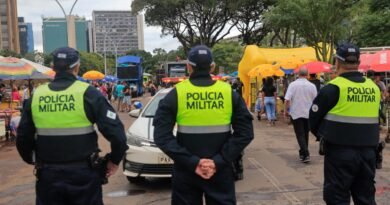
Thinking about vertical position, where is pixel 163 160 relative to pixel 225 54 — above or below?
below

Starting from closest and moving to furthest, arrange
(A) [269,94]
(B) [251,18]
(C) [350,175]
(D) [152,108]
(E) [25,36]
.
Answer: (C) [350,175] < (D) [152,108] < (A) [269,94] < (B) [251,18] < (E) [25,36]

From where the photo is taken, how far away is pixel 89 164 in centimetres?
346

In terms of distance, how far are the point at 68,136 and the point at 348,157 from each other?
2292mm

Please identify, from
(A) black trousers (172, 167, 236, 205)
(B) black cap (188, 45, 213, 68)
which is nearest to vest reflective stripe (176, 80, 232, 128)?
(B) black cap (188, 45, 213, 68)

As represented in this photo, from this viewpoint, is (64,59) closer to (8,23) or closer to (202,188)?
(202,188)

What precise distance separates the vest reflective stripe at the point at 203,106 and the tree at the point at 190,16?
1345 inches

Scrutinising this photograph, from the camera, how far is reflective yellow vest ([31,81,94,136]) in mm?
3438

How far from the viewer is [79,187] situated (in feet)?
11.2

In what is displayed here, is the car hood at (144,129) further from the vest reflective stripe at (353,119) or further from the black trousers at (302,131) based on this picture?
the vest reflective stripe at (353,119)

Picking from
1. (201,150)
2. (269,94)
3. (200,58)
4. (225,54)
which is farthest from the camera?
(225,54)

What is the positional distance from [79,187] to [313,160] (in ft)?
21.3

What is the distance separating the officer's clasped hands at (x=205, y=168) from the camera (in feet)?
11.2

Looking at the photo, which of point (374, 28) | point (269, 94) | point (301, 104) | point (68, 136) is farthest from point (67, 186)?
point (374, 28)

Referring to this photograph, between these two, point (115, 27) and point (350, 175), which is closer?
point (350, 175)
